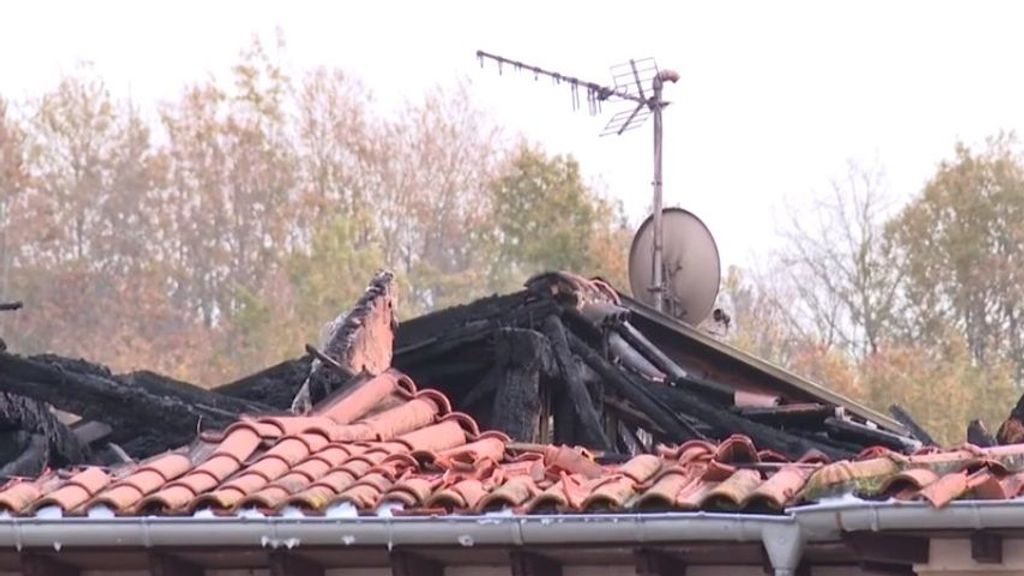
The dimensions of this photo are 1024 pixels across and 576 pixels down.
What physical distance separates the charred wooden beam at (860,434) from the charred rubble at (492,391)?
1cm

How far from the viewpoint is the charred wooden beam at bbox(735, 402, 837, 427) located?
37.4 ft

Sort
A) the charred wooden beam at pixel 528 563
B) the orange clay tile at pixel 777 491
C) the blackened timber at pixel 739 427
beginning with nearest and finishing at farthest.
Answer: the orange clay tile at pixel 777 491 → the charred wooden beam at pixel 528 563 → the blackened timber at pixel 739 427

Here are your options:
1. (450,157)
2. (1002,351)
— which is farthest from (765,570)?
(450,157)

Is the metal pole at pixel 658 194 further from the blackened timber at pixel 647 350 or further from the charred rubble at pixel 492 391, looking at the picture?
the charred rubble at pixel 492 391

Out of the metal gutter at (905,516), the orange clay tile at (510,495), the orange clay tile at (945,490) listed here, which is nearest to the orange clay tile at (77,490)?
the orange clay tile at (510,495)

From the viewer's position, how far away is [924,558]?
5555 millimetres

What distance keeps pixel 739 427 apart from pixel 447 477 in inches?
179

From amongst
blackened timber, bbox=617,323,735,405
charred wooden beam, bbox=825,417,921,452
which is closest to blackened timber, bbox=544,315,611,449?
blackened timber, bbox=617,323,735,405

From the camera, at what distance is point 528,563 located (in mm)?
6309

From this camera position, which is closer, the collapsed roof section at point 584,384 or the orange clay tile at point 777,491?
the orange clay tile at point 777,491

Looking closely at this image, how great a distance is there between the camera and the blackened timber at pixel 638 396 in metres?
11.0

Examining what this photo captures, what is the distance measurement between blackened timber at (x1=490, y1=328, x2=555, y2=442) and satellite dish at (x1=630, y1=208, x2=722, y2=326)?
400cm

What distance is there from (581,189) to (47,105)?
15.5 m

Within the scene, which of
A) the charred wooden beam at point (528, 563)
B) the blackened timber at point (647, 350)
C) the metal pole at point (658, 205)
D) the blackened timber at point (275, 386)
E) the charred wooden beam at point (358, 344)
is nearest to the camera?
the charred wooden beam at point (528, 563)
